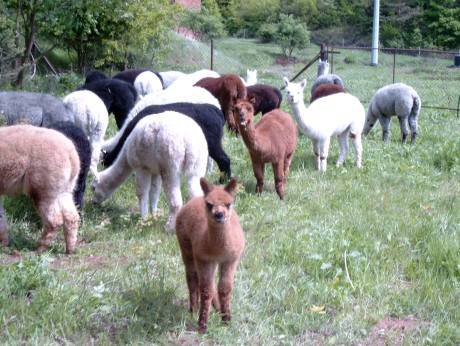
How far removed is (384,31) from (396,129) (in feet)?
116

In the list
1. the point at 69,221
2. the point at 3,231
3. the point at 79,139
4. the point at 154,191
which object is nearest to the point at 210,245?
the point at 69,221

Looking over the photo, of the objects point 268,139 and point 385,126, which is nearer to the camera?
point 268,139

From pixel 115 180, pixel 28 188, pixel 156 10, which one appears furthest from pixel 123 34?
pixel 28 188

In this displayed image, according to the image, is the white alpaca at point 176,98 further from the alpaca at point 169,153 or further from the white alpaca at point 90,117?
the alpaca at point 169,153

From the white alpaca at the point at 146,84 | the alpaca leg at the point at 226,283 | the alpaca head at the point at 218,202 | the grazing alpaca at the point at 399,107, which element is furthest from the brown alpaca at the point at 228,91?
the alpaca head at the point at 218,202

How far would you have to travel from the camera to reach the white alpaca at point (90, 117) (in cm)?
864

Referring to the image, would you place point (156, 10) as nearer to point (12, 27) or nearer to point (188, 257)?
point (12, 27)

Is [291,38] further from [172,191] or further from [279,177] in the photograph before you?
[172,191]

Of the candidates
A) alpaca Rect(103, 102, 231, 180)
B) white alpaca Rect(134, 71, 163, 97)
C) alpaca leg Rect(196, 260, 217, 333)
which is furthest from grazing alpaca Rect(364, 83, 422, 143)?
alpaca leg Rect(196, 260, 217, 333)

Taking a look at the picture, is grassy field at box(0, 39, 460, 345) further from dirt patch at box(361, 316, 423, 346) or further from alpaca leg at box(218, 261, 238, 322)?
alpaca leg at box(218, 261, 238, 322)

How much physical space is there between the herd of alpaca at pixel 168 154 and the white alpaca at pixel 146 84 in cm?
170

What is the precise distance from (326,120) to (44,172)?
5.33 meters

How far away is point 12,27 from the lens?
17.1 metres

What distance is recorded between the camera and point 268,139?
8.38 metres
